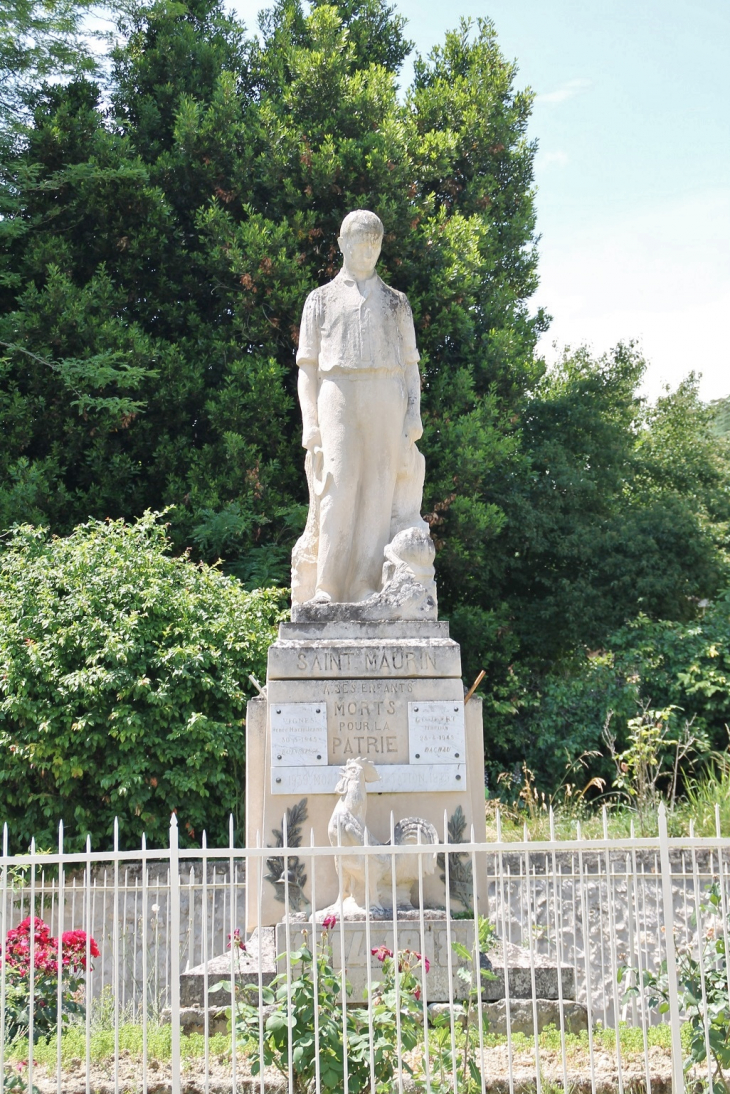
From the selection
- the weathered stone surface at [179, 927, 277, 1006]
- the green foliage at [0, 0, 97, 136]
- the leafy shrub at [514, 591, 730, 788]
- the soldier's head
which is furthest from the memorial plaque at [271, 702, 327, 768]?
the green foliage at [0, 0, 97, 136]

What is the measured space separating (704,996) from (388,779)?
2.57m

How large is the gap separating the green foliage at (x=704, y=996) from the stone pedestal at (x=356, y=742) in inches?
73.7

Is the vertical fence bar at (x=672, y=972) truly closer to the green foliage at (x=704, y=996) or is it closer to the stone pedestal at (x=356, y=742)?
the green foliage at (x=704, y=996)

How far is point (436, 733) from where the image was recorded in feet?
22.3

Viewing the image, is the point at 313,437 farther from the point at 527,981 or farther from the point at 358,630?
the point at 527,981

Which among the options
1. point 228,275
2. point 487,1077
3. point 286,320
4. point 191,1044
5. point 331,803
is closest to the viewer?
point 487,1077

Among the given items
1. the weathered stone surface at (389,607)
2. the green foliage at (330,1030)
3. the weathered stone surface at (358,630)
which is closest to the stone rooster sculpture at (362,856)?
the weathered stone surface at (358,630)

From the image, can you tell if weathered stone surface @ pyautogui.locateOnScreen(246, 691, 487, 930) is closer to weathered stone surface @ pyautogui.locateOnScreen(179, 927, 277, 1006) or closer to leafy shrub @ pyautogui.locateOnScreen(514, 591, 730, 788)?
weathered stone surface @ pyautogui.locateOnScreen(179, 927, 277, 1006)

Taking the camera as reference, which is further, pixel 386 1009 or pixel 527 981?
pixel 527 981

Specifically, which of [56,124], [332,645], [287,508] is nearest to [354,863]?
[332,645]

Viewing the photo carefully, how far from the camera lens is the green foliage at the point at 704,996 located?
4.53 m

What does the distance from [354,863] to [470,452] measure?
799cm

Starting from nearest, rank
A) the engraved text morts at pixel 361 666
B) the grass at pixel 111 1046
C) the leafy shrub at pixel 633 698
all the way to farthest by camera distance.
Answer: the grass at pixel 111 1046 < the engraved text morts at pixel 361 666 < the leafy shrub at pixel 633 698

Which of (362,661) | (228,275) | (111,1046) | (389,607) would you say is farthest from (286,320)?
(111,1046)
